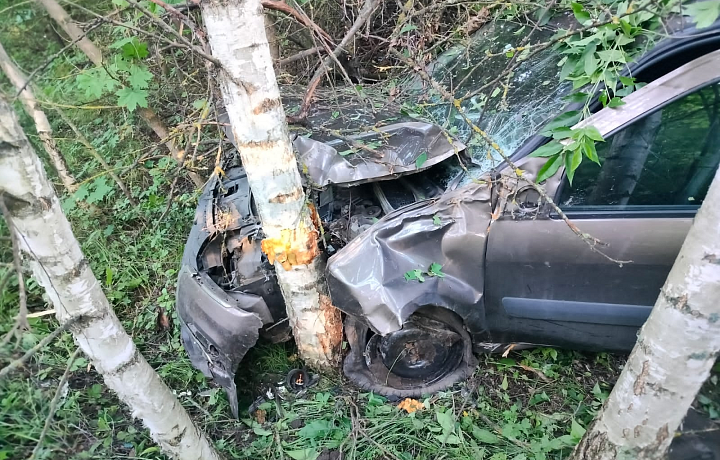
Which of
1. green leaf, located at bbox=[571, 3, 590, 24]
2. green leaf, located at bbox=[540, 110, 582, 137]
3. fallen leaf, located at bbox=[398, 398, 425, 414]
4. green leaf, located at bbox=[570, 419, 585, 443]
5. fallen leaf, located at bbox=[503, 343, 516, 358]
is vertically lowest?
fallen leaf, located at bbox=[398, 398, 425, 414]

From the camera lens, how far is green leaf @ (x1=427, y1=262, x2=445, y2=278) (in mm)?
2137

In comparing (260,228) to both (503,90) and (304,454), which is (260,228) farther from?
(503,90)

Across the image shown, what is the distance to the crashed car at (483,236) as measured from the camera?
1.96 m

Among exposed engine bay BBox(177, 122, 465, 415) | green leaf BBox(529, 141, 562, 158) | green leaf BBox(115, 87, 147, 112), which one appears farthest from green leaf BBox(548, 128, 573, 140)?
green leaf BBox(115, 87, 147, 112)

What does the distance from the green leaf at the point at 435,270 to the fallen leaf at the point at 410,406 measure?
728 mm

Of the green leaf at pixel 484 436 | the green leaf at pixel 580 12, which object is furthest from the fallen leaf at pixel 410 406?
the green leaf at pixel 580 12

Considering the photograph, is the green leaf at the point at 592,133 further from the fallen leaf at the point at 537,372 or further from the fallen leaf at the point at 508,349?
the fallen leaf at the point at 537,372

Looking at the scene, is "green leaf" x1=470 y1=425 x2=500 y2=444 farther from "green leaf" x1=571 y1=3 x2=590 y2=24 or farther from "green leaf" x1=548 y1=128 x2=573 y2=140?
"green leaf" x1=571 y1=3 x2=590 y2=24

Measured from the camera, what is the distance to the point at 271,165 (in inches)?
74.2

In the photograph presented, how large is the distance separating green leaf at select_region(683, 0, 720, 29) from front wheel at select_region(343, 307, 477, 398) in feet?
4.85

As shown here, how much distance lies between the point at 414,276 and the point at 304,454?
966mm

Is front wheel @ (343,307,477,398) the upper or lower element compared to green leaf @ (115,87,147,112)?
lower

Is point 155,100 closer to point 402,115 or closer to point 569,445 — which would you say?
A: point 402,115

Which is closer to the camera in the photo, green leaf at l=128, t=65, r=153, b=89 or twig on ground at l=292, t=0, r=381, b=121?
twig on ground at l=292, t=0, r=381, b=121
